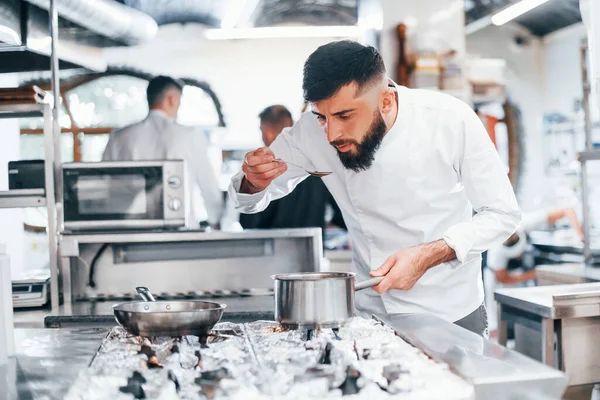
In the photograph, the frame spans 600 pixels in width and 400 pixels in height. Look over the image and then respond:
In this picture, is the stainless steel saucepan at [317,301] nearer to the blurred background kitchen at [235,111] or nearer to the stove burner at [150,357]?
the stove burner at [150,357]

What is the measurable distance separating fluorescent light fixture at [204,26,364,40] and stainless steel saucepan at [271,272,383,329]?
18.7ft

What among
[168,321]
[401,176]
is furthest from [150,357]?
[401,176]

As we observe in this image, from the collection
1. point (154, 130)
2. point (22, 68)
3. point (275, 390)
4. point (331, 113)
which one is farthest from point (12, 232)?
point (275, 390)

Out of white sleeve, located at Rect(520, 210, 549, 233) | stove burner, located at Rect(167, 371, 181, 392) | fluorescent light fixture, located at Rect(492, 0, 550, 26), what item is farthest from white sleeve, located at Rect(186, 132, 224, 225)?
white sleeve, located at Rect(520, 210, 549, 233)

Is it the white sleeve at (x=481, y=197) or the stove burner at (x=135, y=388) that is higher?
the white sleeve at (x=481, y=197)

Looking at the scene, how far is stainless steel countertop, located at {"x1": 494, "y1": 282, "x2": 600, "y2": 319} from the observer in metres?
2.62

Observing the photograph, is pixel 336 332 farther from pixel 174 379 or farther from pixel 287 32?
pixel 287 32

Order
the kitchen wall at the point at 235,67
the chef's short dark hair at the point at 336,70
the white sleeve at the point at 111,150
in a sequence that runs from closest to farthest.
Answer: the chef's short dark hair at the point at 336,70, the white sleeve at the point at 111,150, the kitchen wall at the point at 235,67

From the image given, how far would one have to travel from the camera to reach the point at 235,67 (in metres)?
8.98

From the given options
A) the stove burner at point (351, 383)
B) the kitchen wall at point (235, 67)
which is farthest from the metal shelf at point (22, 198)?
the kitchen wall at point (235, 67)

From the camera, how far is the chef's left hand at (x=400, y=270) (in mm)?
1647

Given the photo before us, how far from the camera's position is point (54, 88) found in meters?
3.07

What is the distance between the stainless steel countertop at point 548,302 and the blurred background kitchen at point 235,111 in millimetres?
Result: 68

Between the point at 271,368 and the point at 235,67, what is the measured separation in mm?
8104
